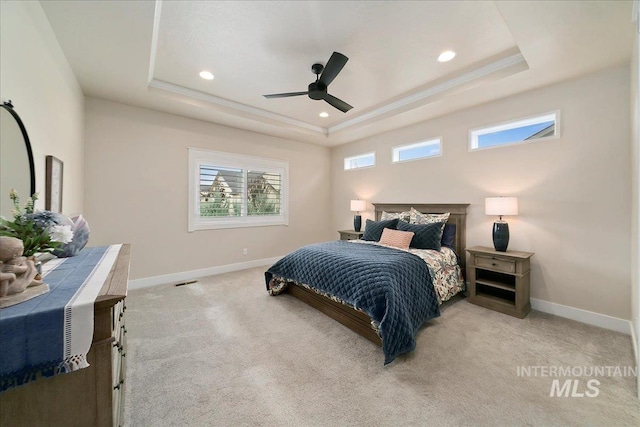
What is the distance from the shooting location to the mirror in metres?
1.35

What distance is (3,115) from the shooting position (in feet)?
4.47

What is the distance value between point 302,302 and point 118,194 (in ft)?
9.97

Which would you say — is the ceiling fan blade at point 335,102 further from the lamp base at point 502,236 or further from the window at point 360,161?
the lamp base at point 502,236

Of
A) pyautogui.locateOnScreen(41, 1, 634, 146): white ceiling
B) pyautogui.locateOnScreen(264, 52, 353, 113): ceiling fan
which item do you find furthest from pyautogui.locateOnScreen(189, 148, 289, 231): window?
pyautogui.locateOnScreen(264, 52, 353, 113): ceiling fan

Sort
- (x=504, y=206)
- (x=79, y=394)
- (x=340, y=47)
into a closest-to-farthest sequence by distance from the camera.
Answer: (x=79, y=394) → (x=340, y=47) → (x=504, y=206)

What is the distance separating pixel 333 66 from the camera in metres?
2.32

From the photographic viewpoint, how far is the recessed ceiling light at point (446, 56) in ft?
Answer: 8.43

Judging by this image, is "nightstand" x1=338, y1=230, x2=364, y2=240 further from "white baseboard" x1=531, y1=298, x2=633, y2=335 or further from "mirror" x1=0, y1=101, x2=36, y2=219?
"mirror" x1=0, y1=101, x2=36, y2=219

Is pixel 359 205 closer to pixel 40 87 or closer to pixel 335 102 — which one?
pixel 335 102

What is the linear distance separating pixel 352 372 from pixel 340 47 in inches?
118

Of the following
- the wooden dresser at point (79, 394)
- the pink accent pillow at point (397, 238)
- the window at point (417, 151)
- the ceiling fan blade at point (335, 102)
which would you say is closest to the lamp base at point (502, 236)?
the pink accent pillow at point (397, 238)

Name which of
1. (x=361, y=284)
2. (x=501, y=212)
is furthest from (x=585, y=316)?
(x=361, y=284)

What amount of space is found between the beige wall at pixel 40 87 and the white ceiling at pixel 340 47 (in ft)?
0.63

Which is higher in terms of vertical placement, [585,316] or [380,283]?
[380,283]
